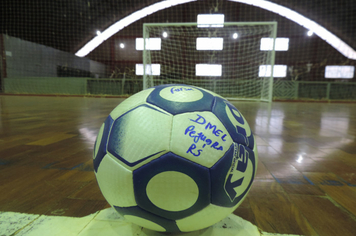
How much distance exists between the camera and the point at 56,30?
1580cm

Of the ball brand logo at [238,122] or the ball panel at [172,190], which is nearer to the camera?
the ball panel at [172,190]

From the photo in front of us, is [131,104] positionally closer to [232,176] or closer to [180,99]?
[180,99]

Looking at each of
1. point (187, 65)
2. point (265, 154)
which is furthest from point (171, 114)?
point (187, 65)

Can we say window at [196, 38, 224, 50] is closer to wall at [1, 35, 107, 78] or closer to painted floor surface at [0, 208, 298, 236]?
wall at [1, 35, 107, 78]

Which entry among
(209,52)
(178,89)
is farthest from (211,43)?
(178,89)

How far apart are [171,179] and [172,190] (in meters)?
0.04

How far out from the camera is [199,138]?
0.74 metres

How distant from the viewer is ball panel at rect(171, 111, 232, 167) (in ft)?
2.37

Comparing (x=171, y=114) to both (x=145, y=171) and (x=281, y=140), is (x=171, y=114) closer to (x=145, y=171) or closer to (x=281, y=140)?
(x=145, y=171)

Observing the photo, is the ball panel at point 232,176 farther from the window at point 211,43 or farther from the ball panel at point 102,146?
the window at point 211,43

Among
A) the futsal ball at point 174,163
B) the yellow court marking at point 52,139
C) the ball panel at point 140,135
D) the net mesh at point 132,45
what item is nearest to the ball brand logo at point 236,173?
the futsal ball at point 174,163

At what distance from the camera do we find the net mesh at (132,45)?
13.1m

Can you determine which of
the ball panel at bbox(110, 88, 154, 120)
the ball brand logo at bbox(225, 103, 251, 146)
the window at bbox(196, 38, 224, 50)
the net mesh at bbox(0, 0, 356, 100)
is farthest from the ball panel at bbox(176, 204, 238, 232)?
the window at bbox(196, 38, 224, 50)

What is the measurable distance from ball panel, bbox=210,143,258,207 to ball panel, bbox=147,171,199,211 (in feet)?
0.25
